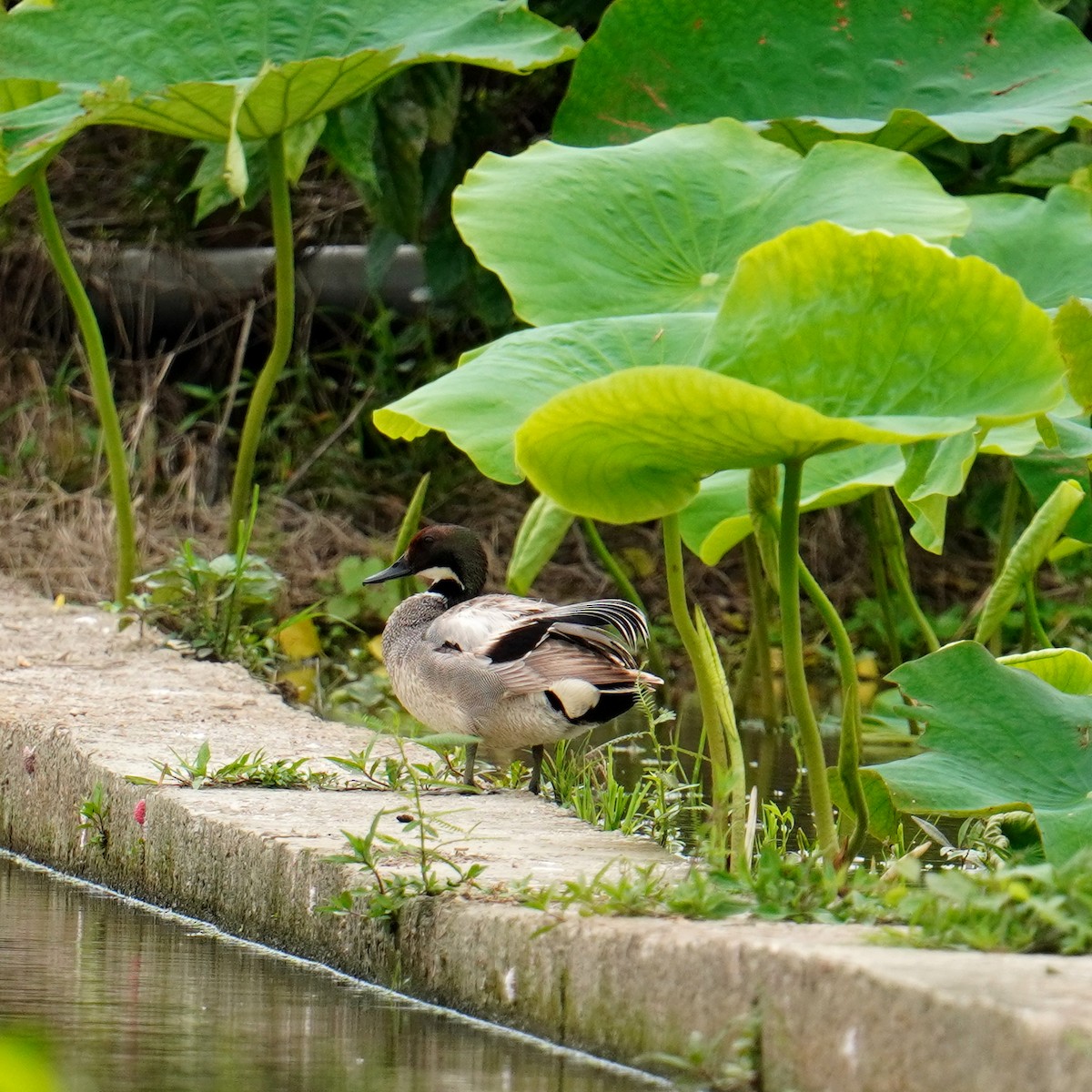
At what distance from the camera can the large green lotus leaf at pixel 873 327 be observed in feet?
8.11

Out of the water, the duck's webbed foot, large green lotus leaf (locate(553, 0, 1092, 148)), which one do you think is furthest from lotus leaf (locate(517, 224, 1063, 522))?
large green lotus leaf (locate(553, 0, 1092, 148))

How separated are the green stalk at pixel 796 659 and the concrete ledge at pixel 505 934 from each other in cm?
25

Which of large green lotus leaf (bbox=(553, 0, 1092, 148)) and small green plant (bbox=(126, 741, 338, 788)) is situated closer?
small green plant (bbox=(126, 741, 338, 788))

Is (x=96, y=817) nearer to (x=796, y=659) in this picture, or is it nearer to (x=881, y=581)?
(x=796, y=659)

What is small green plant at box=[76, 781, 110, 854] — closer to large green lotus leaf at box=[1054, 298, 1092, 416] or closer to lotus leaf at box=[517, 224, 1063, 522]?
lotus leaf at box=[517, 224, 1063, 522]

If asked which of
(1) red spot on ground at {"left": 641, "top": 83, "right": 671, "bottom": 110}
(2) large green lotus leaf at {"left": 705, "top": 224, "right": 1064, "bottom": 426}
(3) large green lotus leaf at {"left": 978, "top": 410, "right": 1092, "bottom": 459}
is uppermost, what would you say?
(1) red spot on ground at {"left": 641, "top": 83, "right": 671, "bottom": 110}

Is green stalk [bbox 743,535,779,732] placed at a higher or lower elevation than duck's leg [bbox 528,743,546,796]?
lower

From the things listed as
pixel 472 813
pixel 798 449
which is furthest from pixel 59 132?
pixel 798 449

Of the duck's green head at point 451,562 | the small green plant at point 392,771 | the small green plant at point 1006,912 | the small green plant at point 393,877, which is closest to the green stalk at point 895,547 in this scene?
the duck's green head at point 451,562

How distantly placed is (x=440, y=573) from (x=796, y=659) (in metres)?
1.93

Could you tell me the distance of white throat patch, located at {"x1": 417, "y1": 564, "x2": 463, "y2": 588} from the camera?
177 inches

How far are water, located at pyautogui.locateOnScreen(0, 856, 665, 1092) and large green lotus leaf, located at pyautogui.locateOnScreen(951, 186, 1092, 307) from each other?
2.04 m

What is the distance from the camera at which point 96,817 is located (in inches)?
→ 127

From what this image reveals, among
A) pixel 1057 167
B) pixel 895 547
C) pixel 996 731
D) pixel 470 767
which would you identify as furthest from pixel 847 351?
pixel 1057 167
